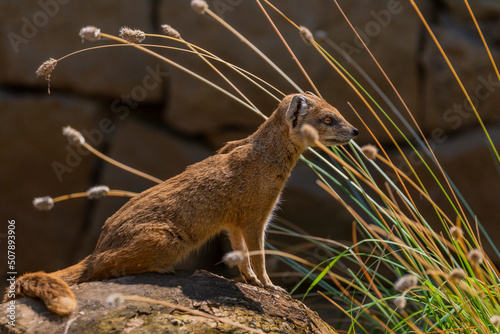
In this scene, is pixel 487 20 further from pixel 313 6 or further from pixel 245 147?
pixel 245 147

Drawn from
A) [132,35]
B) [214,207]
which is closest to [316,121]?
[214,207]

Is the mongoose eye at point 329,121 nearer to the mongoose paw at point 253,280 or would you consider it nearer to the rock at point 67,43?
the mongoose paw at point 253,280

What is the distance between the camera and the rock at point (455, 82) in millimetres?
5184

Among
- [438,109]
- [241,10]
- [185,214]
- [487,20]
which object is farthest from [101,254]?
[487,20]

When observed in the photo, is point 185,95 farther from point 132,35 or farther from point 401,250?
point 401,250

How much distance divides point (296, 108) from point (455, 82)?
2687mm

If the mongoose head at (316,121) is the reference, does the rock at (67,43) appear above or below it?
above

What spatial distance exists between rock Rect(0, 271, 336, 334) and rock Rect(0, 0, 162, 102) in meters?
2.82

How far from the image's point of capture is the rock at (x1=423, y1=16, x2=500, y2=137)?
5184 mm

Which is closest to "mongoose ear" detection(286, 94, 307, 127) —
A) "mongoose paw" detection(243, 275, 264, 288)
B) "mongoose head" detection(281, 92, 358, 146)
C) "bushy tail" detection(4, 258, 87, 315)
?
"mongoose head" detection(281, 92, 358, 146)

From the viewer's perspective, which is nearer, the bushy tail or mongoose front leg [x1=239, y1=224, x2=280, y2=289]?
the bushy tail

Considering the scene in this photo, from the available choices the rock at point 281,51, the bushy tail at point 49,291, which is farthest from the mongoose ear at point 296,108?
the rock at point 281,51

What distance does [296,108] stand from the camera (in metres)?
2.99

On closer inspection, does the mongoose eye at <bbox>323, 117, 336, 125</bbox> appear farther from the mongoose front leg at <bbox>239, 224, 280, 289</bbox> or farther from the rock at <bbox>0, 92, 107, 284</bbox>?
the rock at <bbox>0, 92, 107, 284</bbox>
